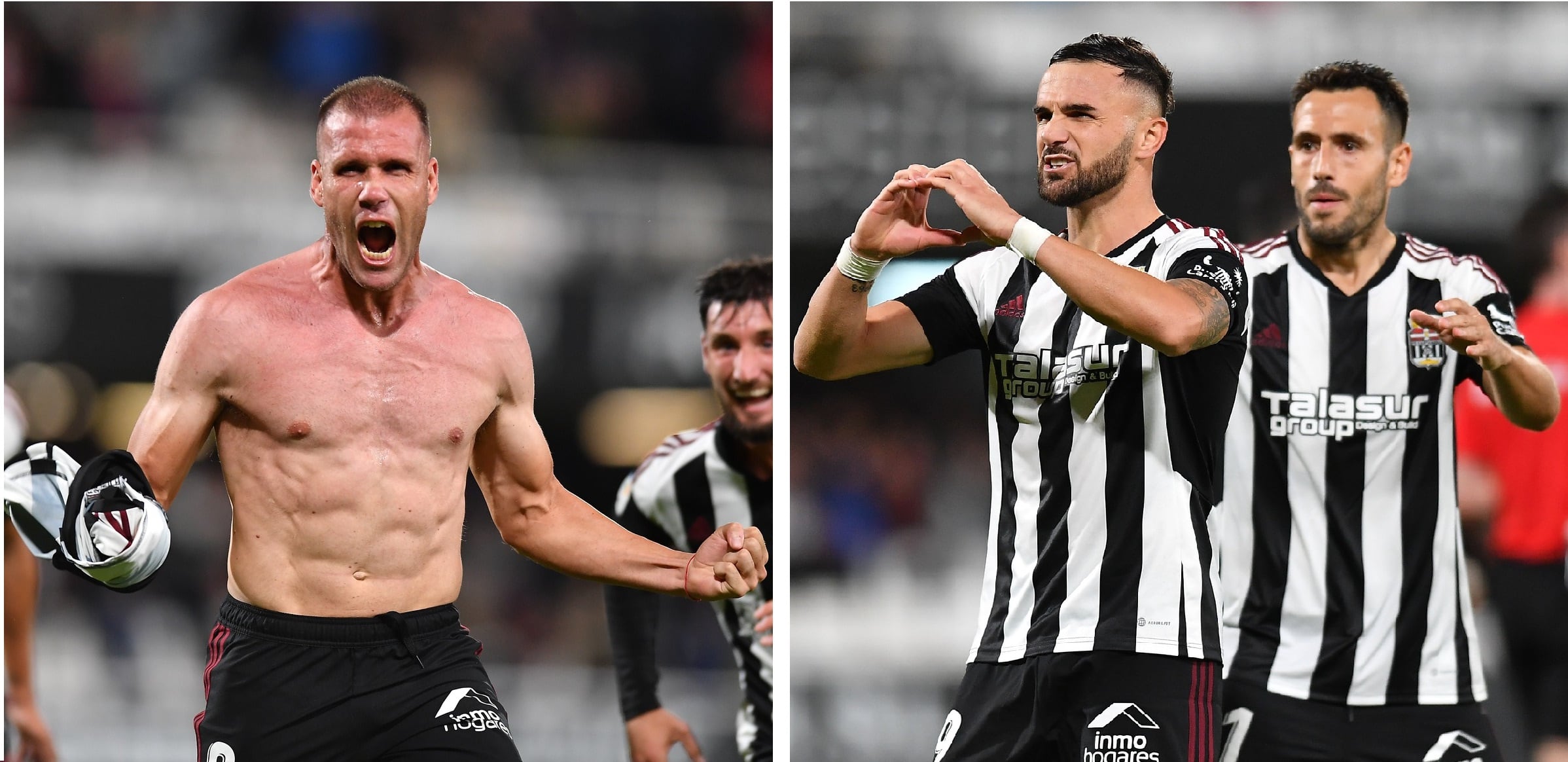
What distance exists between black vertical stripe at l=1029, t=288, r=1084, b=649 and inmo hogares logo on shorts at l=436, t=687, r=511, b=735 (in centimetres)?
99

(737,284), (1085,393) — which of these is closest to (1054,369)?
(1085,393)

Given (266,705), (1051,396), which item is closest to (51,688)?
(266,705)

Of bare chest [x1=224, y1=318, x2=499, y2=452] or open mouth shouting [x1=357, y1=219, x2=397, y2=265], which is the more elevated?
open mouth shouting [x1=357, y1=219, x2=397, y2=265]

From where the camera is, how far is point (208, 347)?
2.70 metres

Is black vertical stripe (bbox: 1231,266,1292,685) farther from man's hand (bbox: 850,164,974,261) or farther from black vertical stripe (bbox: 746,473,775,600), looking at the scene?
black vertical stripe (bbox: 746,473,775,600)

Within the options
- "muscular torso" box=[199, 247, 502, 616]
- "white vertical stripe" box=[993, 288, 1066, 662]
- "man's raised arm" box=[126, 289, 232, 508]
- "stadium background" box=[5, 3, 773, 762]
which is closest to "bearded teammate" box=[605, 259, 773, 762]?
"stadium background" box=[5, 3, 773, 762]

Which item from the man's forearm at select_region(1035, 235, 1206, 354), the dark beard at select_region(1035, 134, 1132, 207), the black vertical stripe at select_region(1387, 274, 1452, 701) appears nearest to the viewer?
the man's forearm at select_region(1035, 235, 1206, 354)

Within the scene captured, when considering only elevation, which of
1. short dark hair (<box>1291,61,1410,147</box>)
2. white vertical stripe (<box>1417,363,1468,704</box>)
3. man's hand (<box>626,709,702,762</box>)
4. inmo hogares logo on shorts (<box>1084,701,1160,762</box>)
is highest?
short dark hair (<box>1291,61,1410,147</box>)

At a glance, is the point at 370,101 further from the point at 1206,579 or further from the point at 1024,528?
the point at 1206,579

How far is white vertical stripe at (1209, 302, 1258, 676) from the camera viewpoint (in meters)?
3.11

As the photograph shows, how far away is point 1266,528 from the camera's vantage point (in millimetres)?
3105

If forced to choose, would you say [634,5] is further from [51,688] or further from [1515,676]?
[1515,676]

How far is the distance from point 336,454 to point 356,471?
A: 0.16ft

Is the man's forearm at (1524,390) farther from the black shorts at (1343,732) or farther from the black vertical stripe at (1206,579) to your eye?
the black vertical stripe at (1206,579)
